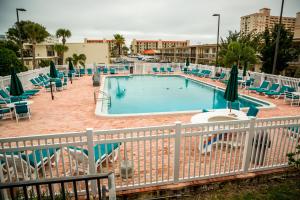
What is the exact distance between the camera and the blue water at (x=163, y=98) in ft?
37.5

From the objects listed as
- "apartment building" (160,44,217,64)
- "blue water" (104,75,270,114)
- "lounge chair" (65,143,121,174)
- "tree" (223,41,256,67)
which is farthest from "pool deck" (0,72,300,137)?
"apartment building" (160,44,217,64)

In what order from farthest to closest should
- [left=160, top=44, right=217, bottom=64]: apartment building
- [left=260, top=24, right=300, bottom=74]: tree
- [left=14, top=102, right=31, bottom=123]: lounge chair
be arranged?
[left=160, top=44, right=217, bottom=64]: apartment building < [left=260, top=24, right=300, bottom=74]: tree < [left=14, top=102, right=31, bottom=123]: lounge chair

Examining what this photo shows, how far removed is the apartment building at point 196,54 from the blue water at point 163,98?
2436 cm

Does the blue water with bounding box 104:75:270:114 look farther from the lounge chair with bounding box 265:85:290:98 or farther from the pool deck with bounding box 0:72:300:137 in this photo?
the pool deck with bounding box 0:72:300:137

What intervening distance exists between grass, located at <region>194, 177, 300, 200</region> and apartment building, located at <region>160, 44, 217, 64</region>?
119 ft

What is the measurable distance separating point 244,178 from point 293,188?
0.95 metres

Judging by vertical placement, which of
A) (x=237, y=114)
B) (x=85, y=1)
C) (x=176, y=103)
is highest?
(x=85, y=1)

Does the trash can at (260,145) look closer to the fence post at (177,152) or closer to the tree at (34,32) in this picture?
the fence post at (177,152)

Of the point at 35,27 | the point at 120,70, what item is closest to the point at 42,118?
the point at 120,70

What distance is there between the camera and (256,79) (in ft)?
47.7

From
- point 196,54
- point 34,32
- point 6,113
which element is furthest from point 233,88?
point 196,54

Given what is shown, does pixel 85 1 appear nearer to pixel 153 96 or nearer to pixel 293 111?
pixel 153 96

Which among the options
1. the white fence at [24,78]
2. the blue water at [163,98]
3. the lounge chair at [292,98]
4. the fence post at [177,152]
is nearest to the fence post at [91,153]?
the fence post at [177,152]

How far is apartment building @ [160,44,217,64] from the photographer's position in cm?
4516
